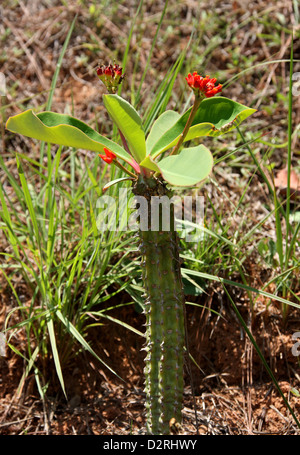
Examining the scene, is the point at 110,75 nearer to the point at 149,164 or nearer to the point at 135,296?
the point at 149,164

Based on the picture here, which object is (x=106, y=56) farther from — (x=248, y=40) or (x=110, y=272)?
(x=110, y=272)

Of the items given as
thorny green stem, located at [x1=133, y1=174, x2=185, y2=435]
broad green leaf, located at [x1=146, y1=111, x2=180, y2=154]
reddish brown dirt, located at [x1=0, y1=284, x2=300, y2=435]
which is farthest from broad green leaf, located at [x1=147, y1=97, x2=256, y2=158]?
reddish brown dirt, located at [x1=0, y1=284, x2=300, y2=435]

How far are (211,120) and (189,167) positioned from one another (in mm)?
286

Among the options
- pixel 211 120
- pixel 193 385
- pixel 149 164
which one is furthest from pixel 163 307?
pixel 193 385

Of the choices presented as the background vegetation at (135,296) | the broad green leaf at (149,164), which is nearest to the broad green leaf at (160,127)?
the broad green leaf at (149,164)

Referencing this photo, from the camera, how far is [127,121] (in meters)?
1.17

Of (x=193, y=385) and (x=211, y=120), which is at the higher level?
(x=211, y=120)

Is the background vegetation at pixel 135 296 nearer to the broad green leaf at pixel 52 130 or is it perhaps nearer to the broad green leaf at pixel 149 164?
the broad green leaf at pixel 52 130

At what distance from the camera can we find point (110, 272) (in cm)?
178

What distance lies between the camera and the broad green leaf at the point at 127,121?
3.81ft

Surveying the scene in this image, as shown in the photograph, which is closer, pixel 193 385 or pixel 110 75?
pixel 110 75

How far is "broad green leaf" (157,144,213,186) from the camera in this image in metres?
0.97

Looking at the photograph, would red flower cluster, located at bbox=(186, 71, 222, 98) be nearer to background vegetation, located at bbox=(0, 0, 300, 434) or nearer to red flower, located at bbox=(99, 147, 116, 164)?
red flower, located at bbox=(99, 147, 116, 164)
